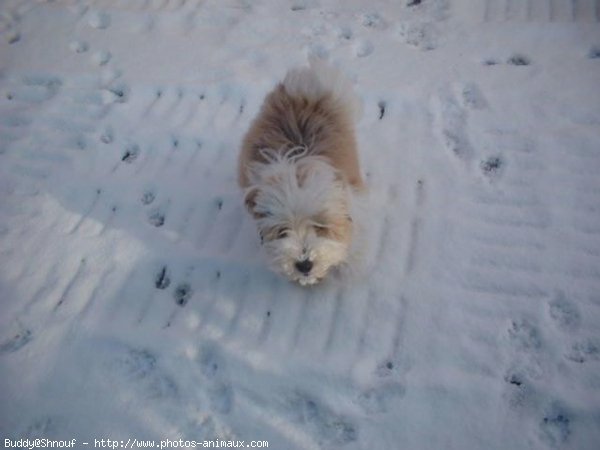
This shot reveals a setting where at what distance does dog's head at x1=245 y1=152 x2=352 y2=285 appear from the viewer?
235cm

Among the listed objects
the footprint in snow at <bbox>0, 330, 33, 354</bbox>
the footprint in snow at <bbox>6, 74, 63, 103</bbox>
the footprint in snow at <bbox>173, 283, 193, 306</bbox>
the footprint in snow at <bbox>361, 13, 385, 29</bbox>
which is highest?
the footprint in snow at <bbox>361, 13, 385, 29</bbox>

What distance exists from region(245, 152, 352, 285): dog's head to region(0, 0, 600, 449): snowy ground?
22.6 inches

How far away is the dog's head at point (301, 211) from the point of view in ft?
7.70

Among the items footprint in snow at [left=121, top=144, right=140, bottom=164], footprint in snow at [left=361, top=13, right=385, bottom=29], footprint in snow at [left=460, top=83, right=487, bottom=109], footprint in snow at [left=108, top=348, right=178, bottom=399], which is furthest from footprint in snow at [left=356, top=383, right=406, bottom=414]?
footprint in snow at [left=361, top=13, right=385, bottom=29]

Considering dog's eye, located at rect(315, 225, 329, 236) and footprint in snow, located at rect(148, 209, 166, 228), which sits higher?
dog's eye, located at rect(315, 225, 329, 236)

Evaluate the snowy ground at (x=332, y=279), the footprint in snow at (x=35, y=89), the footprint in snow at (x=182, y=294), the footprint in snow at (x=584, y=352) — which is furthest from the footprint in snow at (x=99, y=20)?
the footprint in snow at (x=584, y=352)

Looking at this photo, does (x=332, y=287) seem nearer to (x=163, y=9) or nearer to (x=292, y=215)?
(x=292, y=215)

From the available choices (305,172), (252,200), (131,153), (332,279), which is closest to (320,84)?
(305,172)

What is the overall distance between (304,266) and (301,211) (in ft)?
1.14

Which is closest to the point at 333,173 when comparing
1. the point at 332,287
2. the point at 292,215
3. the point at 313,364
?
the point at 292,215

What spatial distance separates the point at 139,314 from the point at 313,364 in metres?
1.21

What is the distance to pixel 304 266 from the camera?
253 centimetres

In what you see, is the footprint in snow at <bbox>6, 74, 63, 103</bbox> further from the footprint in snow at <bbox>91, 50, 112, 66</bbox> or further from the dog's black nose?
the dog's black nose

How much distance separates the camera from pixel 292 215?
2359mm
